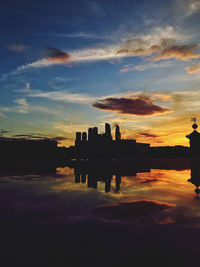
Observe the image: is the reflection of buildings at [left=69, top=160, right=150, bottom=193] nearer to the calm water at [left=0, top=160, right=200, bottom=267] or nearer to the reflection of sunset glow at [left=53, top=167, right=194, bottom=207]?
the reflection of sunset glow at [left=53, top=167, right=194, bottom=207]

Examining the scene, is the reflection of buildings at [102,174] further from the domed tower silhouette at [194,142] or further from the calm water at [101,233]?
the domed tower silhouette at [194,142]

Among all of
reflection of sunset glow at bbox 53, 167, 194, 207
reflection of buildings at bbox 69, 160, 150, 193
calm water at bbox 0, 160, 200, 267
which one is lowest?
reflection of buildings at bbox 69, 160, 150, 193

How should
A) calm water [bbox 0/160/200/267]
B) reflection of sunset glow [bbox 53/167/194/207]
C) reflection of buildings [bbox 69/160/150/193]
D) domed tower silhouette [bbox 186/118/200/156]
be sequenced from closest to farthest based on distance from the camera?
1. calm water [bbox 0/160/200/267]
2. reflection of sunset glow [bbox 53/167/194/207]
3. reflection of buildings [bbox 69/160/150/193]
4. domed tower silhouette [bbox 186/118/200/156]

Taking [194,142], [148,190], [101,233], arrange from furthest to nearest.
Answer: [194,142] < [148,190] < [101,233]

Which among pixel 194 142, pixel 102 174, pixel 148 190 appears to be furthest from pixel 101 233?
pixel 194 142

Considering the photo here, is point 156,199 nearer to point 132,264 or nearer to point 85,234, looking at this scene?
point 85,234

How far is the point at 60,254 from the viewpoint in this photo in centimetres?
387

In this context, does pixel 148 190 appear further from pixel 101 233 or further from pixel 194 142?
pixel 194 142

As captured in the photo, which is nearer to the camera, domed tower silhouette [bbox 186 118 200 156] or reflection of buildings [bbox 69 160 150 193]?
reflection of buildings [bbox 69 160 150 193]

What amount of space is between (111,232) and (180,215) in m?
2.74

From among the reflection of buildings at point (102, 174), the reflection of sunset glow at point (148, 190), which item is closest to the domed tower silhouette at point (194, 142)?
the reflection of buildings at point (102, 174)

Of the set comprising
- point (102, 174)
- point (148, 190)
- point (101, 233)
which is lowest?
point (102, 174)

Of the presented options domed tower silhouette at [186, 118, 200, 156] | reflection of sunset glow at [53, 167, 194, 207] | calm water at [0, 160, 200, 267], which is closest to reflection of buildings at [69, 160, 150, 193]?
reflection of sunset glow at [53, 167, 194, 207]

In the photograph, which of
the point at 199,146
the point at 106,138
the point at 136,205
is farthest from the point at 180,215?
the point at 106,138
